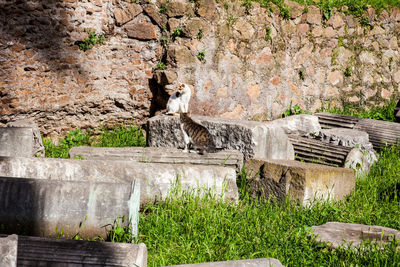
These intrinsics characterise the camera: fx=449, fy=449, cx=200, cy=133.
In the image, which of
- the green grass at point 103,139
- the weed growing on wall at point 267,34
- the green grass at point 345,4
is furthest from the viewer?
the green grass at point 345,4

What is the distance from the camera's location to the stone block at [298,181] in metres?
4.38

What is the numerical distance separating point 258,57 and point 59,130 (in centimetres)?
314

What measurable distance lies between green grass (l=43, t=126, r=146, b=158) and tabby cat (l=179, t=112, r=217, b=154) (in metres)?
1.22

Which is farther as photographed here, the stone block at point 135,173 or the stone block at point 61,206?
the stone block at point 135,173

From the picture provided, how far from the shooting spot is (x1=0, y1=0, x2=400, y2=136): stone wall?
230 inches

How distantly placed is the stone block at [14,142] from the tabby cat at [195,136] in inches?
67.1

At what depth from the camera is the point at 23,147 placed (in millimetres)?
4602

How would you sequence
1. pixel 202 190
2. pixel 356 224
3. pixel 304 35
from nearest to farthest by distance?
pixel 356 224, pixel 202 190, pixel 304 35

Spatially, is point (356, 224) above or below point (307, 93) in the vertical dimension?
below

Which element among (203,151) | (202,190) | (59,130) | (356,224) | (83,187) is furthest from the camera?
(59,130)

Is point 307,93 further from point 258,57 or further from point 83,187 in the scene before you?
point 83,187

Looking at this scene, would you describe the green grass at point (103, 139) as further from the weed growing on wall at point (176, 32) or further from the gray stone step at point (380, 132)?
the gray stone step at point (380, 132)

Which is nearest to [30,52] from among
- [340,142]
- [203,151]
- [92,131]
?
[92,131]

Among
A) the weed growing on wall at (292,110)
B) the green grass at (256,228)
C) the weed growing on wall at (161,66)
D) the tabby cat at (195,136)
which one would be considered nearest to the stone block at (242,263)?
the green grass at (256,228)
